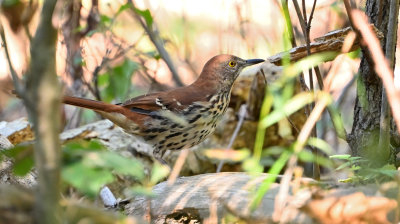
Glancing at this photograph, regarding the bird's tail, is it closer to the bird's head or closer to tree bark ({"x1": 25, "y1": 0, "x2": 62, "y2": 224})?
the bird's head

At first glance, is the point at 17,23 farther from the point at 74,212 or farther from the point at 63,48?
the point at 74,212

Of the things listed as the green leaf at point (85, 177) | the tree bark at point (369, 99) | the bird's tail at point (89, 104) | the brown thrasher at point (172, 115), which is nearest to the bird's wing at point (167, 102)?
the brown thrasher at point (172, 115)

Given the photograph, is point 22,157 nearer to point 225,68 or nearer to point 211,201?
point 211,201

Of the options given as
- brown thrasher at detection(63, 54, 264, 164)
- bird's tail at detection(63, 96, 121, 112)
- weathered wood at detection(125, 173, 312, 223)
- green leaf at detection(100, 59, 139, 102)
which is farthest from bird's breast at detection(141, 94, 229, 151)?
weathered wood at detection(125, 173, 312, 223)

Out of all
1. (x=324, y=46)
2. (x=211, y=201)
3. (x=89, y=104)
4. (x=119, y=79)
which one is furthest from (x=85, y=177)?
(x=119, y=79)

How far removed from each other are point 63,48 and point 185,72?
1.65 metres

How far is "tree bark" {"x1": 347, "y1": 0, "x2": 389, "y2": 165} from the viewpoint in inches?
113

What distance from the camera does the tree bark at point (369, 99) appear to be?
9.45 feet

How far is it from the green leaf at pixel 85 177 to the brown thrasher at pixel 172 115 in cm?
242

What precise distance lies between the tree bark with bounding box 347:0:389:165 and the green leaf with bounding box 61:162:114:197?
1792 mm

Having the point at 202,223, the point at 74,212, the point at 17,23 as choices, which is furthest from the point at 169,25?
the point at 74,212

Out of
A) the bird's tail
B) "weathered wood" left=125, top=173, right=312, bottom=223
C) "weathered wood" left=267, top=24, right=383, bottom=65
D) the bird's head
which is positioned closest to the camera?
"weathered wood" left=125, top=173, right=312, bottom=223

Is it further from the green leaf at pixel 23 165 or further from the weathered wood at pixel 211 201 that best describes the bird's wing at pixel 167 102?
the green leaf at pixel 23 165

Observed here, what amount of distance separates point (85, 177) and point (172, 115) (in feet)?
8.26
